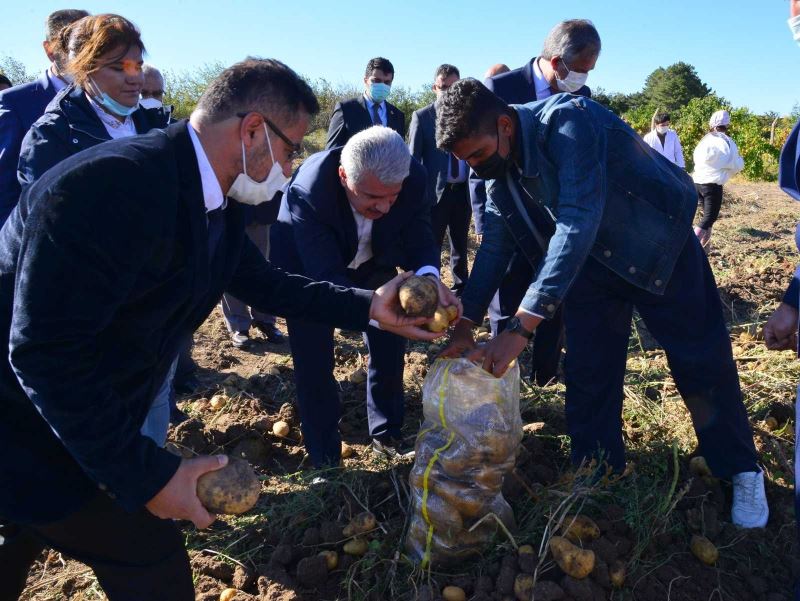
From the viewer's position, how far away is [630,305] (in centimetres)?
295

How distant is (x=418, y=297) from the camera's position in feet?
8.03

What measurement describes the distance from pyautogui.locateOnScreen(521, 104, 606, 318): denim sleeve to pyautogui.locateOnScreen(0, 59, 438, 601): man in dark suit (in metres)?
1.04

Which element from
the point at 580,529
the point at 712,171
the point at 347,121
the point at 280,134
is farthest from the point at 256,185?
the point at 712,171

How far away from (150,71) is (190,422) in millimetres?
2591

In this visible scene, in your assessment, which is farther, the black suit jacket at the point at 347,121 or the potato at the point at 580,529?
the black suit jacket at the point at 347,121

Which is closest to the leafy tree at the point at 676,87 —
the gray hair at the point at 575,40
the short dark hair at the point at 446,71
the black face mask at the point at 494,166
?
the short dark hair at the point at 446,71

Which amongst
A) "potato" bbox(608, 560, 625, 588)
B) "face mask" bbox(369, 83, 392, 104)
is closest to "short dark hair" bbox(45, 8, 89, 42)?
"face mask" bbox(369, 83, 392, 104)

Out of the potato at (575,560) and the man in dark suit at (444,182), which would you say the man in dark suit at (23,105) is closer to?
the potato at (575,560)

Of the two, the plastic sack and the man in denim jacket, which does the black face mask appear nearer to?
the man in denim jacket

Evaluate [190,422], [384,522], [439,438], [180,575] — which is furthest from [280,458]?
[180,575]

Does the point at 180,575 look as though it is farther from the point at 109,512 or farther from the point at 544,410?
the point at 544,410

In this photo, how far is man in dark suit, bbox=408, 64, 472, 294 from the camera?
18.9 feet

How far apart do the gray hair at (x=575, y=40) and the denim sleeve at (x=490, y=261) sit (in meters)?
1.72

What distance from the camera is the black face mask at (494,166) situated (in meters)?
2.56
